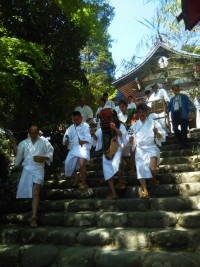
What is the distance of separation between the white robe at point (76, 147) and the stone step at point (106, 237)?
1.71 meters

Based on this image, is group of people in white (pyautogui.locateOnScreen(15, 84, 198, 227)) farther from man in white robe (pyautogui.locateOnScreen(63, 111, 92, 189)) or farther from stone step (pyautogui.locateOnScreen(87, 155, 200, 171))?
stone step (pyautogui.locateOnScreen(87, 155, 200, 171))

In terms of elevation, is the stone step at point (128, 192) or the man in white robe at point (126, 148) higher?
the man in white robe at point (126, 148)

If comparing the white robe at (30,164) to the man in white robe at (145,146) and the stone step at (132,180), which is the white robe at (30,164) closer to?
the stone step at (132,180)

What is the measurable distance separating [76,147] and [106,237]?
2.66 m

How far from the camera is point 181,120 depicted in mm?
8195

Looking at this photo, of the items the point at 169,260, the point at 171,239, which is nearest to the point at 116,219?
the point at 171,239

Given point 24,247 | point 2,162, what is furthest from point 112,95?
point 24,247

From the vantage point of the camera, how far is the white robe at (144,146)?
19.0 feet

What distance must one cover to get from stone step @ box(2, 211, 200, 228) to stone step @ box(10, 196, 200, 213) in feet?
0.79

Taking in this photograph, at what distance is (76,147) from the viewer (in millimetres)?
7059

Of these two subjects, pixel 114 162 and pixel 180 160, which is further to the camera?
pixel 180 160

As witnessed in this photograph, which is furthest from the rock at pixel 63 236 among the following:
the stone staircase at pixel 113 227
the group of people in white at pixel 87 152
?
the group of people in white at pixel 87 152

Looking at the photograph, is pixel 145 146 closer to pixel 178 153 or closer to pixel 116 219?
pixel 116 219

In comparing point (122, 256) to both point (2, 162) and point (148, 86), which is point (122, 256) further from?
point (148, 86)
